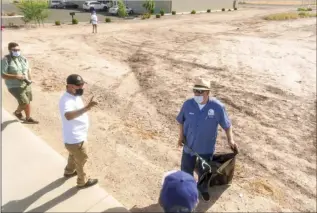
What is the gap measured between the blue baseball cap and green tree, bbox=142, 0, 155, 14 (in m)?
35.6

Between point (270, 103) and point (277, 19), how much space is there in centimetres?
2467

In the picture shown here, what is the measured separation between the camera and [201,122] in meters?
4.46

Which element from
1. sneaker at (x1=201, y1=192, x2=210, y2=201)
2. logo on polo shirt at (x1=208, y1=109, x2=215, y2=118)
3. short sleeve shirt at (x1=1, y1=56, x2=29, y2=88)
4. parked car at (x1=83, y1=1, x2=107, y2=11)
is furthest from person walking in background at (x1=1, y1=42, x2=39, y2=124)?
parked car at (x1=83, y1=1, x2=107, y2=11)

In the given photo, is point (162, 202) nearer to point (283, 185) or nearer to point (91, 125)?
point (283, 185)

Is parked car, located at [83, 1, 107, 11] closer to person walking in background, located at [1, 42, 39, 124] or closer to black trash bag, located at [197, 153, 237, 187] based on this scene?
person walking in background, located at [1, 42, 39, 124]

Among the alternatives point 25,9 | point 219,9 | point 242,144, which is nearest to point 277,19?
point 219,9

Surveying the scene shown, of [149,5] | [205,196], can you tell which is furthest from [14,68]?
[149,5]

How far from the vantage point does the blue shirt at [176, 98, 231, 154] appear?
175 inches

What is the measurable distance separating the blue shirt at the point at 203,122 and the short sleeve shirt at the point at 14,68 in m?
3.83

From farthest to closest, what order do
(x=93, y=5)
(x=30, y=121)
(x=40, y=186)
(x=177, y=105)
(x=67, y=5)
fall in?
Result: (x=67, y=5), (x=93, y=5), (x=177, y=105), (x=30, y=121), (x=40, y=186)

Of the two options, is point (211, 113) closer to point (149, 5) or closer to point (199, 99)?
point (199, 99)

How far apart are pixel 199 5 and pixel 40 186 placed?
41.1 metres

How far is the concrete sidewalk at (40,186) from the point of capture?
4328mm

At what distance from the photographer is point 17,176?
4.98 meters
